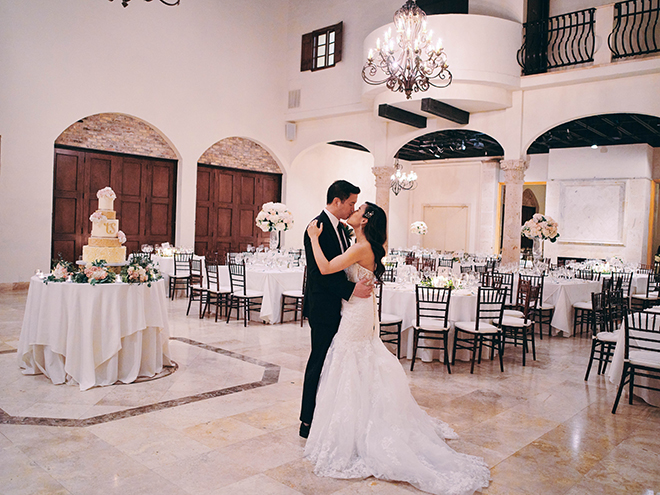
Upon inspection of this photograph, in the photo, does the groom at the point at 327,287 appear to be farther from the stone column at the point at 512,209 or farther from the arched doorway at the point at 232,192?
the arched doorway at the point at 232,192

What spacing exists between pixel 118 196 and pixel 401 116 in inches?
252

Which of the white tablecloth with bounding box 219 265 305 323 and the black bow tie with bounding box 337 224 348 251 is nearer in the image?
the black bow tie with bounding box 337 224 348 251

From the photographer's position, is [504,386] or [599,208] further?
[599,208]

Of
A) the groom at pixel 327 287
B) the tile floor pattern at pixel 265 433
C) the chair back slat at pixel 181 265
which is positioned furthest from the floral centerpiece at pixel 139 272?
the chair back slat at pixel 181 265

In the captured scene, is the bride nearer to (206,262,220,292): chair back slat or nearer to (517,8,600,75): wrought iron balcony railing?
(206,262,220,292): chair back slat

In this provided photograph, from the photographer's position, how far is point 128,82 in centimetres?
1126

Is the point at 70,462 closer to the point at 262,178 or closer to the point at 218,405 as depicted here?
the point at 218,405

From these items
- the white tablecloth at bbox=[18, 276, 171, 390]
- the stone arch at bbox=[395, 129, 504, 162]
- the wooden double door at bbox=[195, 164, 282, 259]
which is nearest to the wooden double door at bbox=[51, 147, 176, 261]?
the wooden double door at bbox=[195, 164, 282, 259]

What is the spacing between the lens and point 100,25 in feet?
35.5

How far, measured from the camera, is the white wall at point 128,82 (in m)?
9.88

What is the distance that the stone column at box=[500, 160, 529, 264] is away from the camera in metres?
11.1

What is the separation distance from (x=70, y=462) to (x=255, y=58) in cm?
1214

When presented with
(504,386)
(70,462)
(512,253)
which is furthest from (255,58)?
(70,462)

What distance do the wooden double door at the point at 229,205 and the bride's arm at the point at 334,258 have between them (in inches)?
405
